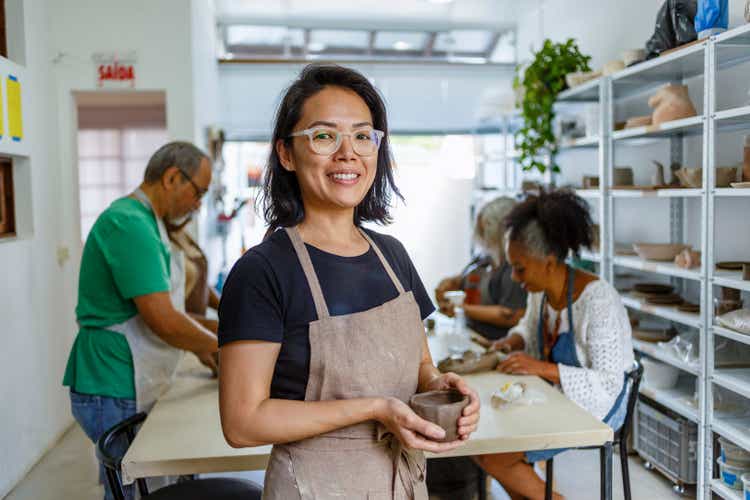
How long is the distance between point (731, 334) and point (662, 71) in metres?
1.53

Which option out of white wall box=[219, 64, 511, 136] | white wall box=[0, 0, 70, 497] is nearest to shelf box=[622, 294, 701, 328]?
white wall box=[0, 0, 70, 497]

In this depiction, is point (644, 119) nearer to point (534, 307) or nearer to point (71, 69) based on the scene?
point (534, 307)

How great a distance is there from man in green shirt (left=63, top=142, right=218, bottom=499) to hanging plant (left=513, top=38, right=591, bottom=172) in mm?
3198

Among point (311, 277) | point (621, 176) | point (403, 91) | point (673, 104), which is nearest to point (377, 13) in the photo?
point (403, 91)

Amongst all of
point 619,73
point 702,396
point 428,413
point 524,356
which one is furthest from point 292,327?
point 619,73

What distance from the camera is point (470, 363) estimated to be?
2.41 metres

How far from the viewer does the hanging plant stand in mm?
4629

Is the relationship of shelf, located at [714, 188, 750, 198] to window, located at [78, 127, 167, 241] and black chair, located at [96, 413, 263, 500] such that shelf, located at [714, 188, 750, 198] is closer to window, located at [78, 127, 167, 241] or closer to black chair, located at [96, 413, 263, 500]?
black chair, located at [96, 413, 263, 500]

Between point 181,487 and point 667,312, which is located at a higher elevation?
point 667,312

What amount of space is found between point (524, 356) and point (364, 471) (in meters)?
1.37

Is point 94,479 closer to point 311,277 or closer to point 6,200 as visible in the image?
point 6,200

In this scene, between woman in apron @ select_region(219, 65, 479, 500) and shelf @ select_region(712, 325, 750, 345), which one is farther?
shelf @ select_region(712, 325, 750, 345)

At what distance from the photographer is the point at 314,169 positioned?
1.14 m

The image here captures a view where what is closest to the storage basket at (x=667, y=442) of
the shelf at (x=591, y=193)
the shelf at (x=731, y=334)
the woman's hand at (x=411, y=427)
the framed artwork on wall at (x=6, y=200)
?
the shelf at (x=731, y=334)
